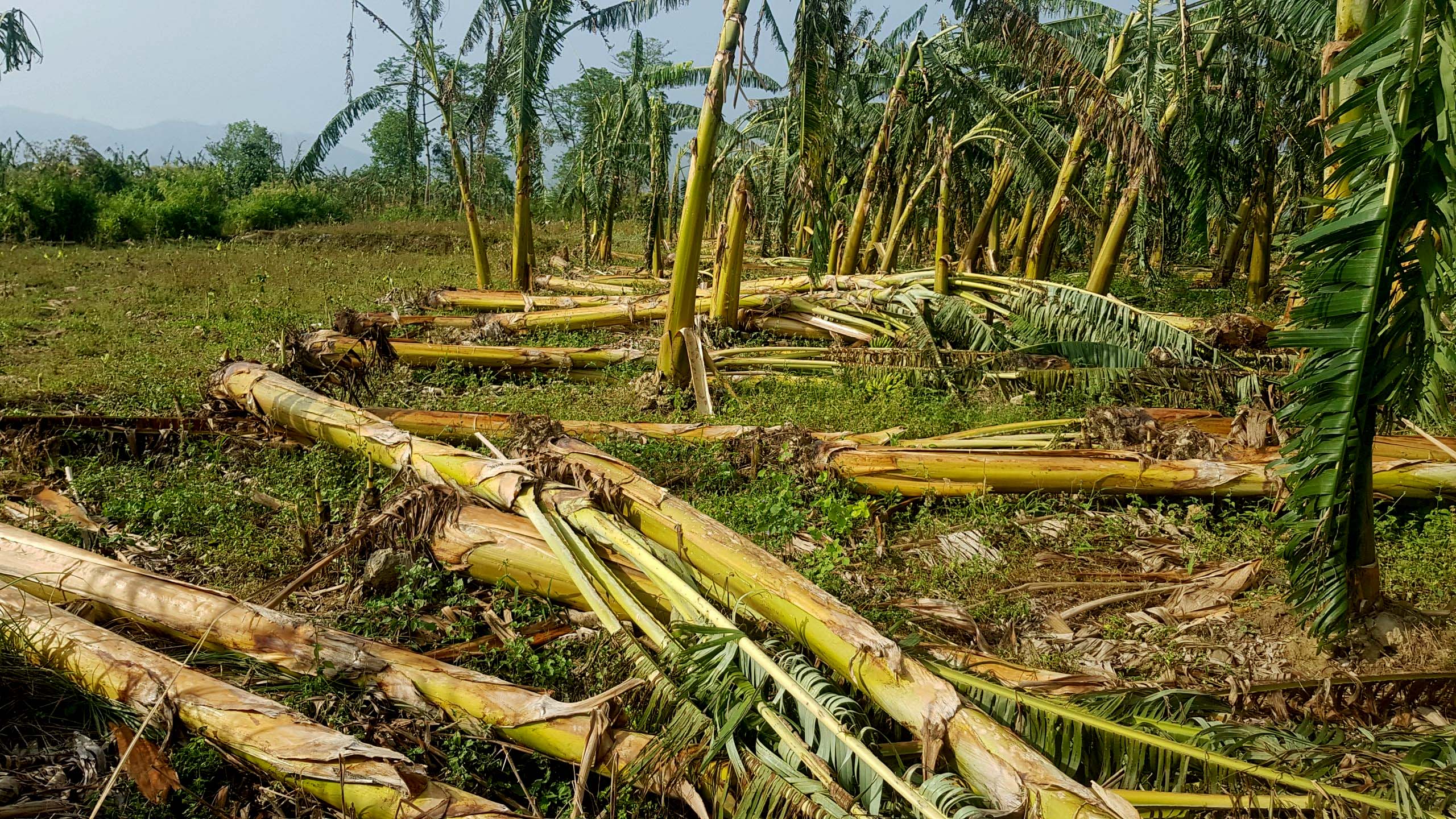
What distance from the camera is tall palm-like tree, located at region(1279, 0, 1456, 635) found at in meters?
2.39

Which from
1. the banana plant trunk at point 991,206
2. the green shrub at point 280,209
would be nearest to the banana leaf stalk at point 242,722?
the banana plant trunk at point 991,206

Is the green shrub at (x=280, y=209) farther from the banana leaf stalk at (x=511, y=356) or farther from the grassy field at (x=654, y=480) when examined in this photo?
the banana leaf stalk at (x=511, y=356)

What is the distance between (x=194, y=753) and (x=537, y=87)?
9982 millimetres

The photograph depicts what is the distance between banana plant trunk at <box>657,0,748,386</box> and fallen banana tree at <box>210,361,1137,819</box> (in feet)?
8.60

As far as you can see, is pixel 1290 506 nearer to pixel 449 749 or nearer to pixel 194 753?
pixel 449 749

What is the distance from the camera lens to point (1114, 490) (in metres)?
4.73

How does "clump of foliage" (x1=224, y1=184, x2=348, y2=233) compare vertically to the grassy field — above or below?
above

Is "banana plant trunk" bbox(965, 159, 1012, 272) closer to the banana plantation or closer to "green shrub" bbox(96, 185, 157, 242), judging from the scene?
the banana plantation

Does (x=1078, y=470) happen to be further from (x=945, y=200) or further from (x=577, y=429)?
(x=945, y=200)

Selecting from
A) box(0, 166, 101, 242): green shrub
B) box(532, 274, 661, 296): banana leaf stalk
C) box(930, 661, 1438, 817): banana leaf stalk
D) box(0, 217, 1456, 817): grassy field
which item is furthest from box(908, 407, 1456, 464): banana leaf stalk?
box(0, 166, 101, 242): green shrub

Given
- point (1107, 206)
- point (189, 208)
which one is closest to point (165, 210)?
point (189, 208)

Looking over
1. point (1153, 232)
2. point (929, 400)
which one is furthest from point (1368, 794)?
point (1153, 232)

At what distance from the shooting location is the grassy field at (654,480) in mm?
3082

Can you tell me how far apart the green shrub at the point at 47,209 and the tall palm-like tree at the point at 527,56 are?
10206mm
